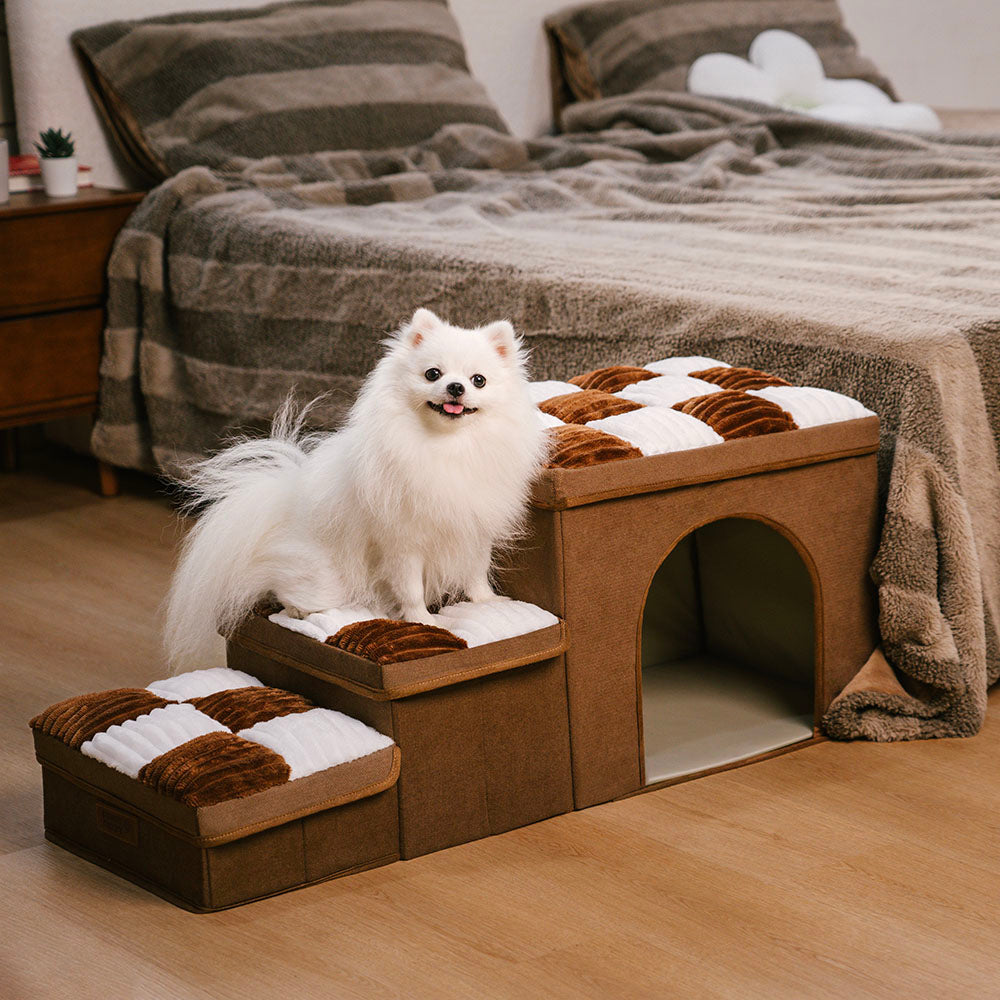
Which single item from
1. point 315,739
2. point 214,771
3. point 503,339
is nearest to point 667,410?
point 503,339

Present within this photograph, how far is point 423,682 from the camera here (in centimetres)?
158

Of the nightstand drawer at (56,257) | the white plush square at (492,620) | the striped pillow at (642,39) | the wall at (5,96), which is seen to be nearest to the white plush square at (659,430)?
the white plush square at (492,620)

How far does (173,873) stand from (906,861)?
0.81 metres

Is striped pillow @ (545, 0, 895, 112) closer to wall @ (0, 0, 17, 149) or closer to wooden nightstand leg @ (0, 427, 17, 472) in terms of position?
wall @ (0, 0, 17, 149)

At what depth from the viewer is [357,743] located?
5.14 feet

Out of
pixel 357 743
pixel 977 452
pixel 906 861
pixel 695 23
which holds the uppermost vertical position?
pixel 695 23

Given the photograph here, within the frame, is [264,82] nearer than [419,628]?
No

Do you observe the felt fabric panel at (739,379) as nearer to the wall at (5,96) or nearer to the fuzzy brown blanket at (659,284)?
the fuzzy brown blanket at (659,284)

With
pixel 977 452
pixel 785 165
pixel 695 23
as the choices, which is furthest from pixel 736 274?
pixel 695 23

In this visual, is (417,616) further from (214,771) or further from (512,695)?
(214,771)

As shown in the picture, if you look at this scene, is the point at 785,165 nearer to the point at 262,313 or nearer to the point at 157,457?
the point at 262,313

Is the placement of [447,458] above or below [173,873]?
above

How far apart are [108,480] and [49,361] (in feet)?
1.04

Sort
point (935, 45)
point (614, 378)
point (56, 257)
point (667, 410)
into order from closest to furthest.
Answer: point (667, 410) → point (614, 378) → point (56, 257) → point (935, 45)
